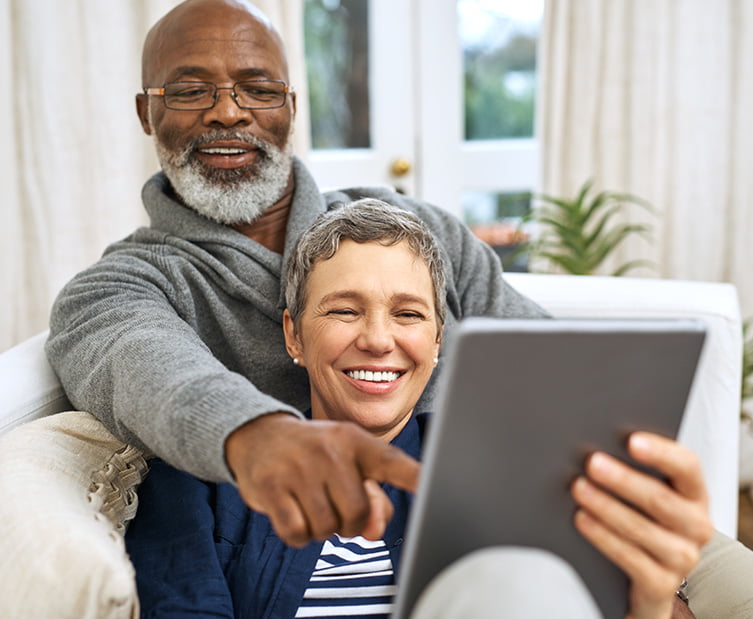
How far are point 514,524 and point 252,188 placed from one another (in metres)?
0.99

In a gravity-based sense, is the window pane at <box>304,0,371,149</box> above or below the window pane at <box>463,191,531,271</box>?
above

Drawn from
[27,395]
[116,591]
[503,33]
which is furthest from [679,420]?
[503,33]

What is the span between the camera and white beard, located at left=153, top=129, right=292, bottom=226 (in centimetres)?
154

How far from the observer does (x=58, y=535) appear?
0.85 m

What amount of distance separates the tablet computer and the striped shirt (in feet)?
1.05

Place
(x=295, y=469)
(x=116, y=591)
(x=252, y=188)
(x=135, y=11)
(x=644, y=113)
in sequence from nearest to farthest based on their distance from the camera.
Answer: (x=295, y=469), (x=116, y=591), (x=252, y=188), (x=135, y=11), (x=644, y=113)

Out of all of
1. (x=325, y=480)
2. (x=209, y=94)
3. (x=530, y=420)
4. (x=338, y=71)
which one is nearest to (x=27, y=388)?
(x=209, y=94)

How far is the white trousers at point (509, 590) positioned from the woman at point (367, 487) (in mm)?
94

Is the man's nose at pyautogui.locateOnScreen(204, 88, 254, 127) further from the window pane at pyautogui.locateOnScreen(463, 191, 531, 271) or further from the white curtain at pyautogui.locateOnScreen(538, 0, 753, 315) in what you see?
the window pane at pyautogui.locateOnScreen(463, 191, 531, 271)

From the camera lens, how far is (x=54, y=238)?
2.41 metres

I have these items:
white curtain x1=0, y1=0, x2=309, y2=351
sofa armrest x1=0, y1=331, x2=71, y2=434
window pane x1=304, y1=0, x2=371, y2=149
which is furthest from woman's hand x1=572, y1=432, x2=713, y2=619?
window pane x1=304, y1=0, x2=371, y2=149

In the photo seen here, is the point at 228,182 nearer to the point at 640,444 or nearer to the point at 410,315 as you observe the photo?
the point at 410,315

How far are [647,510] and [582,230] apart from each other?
1.82 m

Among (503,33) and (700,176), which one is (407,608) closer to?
(700,176)
